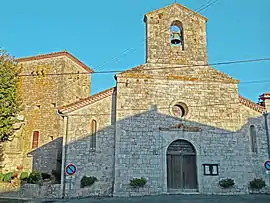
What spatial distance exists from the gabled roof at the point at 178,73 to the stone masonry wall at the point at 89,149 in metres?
2.18

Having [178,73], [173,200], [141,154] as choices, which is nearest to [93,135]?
[141,154]

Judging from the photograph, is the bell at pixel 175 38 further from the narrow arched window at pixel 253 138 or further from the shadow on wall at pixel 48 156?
the shadow on wall at pixel 48 156

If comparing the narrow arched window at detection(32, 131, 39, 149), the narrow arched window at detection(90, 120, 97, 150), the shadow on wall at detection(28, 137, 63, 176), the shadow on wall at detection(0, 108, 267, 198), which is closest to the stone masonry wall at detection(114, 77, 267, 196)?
the shadow on wall at detection(0, 108, 267, 198)

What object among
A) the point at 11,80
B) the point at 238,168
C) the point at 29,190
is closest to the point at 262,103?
the point at 238,168

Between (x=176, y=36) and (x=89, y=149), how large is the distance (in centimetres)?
812

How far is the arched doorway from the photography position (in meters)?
15.7

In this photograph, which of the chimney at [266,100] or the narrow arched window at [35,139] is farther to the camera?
the narrow arched window at [35,139]

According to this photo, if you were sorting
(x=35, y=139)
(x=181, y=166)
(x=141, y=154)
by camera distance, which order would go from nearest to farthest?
(x=141, y=154), (x=181, y=166), (x=35, y=139)

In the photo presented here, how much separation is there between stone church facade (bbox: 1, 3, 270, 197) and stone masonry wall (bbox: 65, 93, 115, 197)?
5cm

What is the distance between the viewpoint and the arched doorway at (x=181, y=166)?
1569cm

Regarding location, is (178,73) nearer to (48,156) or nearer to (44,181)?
(44,181)

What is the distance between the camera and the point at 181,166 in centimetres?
1596

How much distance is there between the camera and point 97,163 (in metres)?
15.4

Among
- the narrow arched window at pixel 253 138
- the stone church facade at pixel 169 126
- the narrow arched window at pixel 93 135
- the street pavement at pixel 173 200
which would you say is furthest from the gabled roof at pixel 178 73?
the street pavement at pixel 173 200
